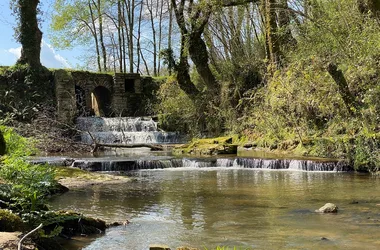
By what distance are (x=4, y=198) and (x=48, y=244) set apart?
1310 mm

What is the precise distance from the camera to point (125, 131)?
26016 millimetres

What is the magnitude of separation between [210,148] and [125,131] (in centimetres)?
805

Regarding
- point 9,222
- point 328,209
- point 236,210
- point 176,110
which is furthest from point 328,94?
point 176,110

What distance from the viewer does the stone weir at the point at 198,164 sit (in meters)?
14.5

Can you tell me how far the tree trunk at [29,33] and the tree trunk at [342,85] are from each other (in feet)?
63.8

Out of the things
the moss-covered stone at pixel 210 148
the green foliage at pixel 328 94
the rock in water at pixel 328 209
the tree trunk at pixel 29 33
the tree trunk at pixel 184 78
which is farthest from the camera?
the tree trunk at pixel 29 33

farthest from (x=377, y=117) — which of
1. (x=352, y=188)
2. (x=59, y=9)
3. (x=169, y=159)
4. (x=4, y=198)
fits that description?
(x=59, y=9)

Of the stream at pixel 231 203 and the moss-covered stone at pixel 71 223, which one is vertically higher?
the moss-covered stone at pixel 71 223

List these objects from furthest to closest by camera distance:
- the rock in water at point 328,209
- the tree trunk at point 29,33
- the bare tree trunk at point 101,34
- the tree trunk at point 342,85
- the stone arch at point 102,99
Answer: the bare tree trunk at point 101,34
the stone arch at point 102,99
the tree trunk at point 29,33
the tree trunk at point 342,85
the rock in water at point 328,209

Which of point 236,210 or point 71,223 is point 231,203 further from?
point 71,223

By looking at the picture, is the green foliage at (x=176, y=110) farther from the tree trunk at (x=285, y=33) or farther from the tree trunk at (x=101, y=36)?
the tree trunk at (x=101, y=36)

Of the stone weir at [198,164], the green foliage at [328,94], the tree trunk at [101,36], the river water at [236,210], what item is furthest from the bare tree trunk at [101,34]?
the river water at [236,210]

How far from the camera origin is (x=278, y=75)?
18.0 metres

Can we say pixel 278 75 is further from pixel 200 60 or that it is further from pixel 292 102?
pixel 200 60
